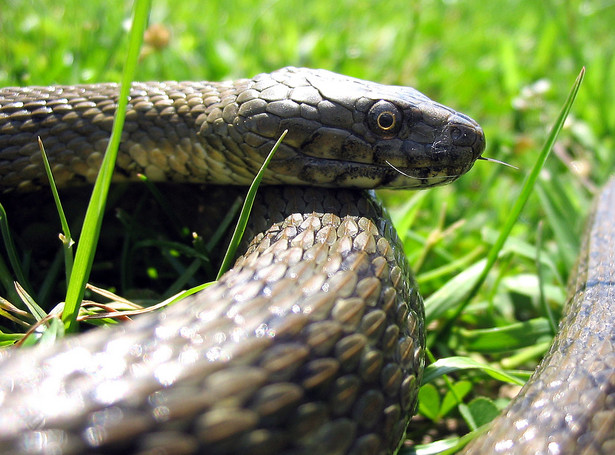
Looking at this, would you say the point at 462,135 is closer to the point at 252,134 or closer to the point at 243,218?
the point at 252,134

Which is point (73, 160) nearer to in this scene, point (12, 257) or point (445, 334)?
point (12, 257)

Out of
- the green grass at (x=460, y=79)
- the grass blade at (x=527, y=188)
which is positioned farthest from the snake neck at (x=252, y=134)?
the green grass at (x=460, y=79)

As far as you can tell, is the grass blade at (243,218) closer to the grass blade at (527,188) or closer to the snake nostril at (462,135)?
the snake nostril at (462,135)

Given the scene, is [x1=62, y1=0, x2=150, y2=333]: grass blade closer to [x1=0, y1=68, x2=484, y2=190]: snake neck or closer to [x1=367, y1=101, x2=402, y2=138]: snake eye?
[x1=0, y1=68, x2=484, y2=190]: snake neck

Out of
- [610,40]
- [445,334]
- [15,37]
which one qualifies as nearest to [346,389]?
→ [445,334]

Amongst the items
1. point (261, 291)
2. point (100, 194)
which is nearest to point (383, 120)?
point (261, 291)

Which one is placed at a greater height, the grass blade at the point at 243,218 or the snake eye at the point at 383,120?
the snake eye at the point at 383,120

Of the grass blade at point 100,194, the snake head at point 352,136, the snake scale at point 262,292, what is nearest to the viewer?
the snake scale at point 262,292
